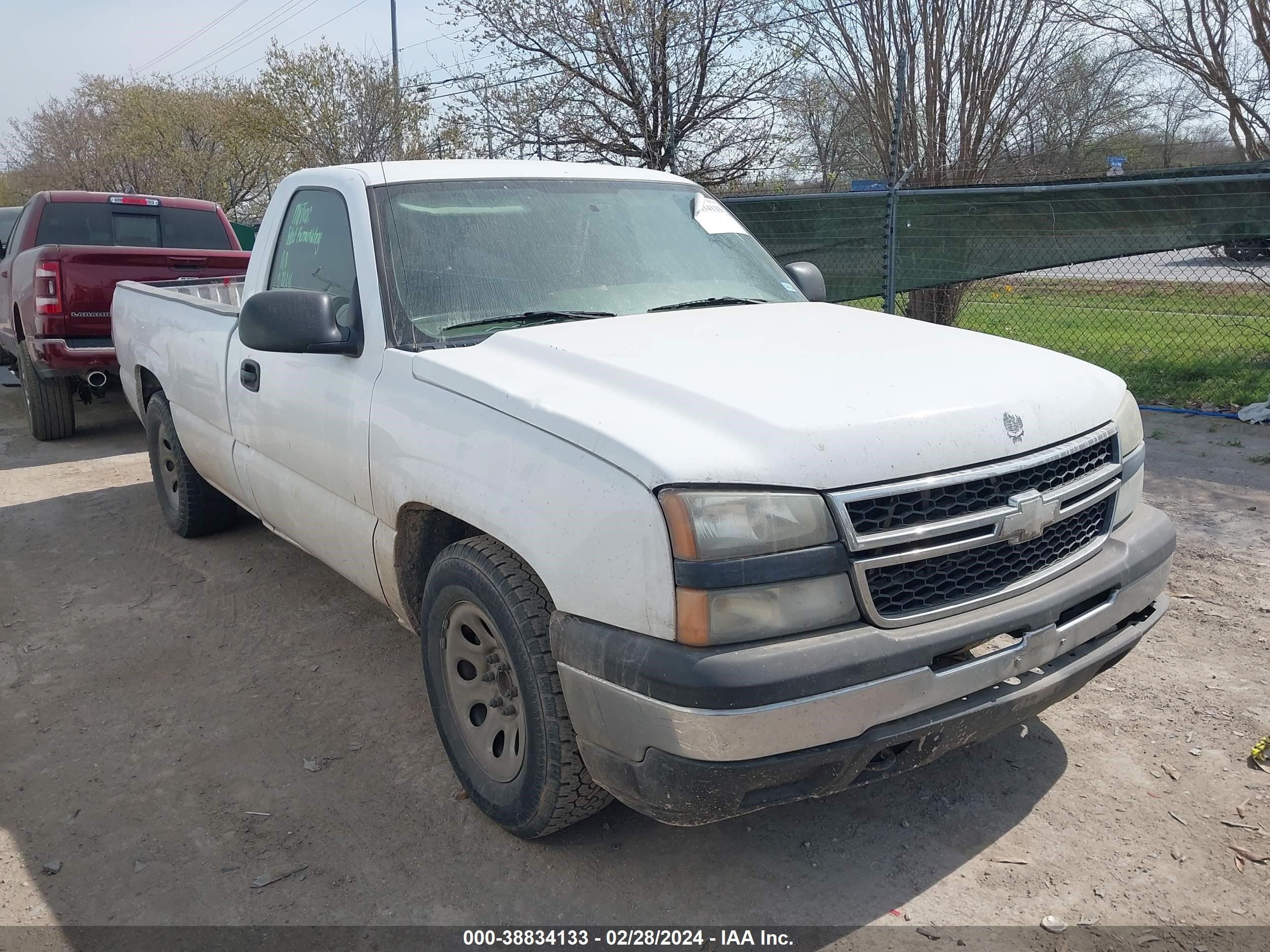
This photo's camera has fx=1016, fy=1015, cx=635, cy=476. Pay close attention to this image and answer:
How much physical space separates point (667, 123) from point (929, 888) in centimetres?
1088

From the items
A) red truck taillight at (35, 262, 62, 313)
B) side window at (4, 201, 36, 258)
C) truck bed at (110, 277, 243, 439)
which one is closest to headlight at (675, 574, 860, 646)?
truck bed at (110, 277, 243, 439)

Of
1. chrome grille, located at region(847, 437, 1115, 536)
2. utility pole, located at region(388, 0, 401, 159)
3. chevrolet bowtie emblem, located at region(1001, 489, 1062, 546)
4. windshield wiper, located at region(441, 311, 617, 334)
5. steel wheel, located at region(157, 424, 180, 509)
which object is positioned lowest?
steel wheel, located at region(157, 424, 180, 509)

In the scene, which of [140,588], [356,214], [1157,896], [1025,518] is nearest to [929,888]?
[1157,896]

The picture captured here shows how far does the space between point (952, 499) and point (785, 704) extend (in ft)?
2.12

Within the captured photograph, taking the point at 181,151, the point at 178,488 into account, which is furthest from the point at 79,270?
the point at 181,151

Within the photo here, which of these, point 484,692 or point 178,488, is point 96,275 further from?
point 484,692

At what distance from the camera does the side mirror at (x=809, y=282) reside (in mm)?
4293

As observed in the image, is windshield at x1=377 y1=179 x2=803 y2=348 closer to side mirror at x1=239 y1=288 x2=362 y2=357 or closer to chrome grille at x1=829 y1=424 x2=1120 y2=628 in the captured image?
side mirror at x1=239 y1=288 x2=362 y2=357

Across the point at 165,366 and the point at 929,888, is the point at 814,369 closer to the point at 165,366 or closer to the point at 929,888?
the point at 929,888

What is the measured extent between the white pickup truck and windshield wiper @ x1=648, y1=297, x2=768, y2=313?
0.05 feet

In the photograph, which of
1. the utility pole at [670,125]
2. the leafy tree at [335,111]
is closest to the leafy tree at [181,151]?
the leafy tree at [335,111]

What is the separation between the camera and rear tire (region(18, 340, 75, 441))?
8141mm

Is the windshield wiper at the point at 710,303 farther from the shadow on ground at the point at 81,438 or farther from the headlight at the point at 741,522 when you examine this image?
the shadow on ground at the point at 81,438

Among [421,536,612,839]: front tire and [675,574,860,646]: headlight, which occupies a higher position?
[675,574,860,646]: headlight
